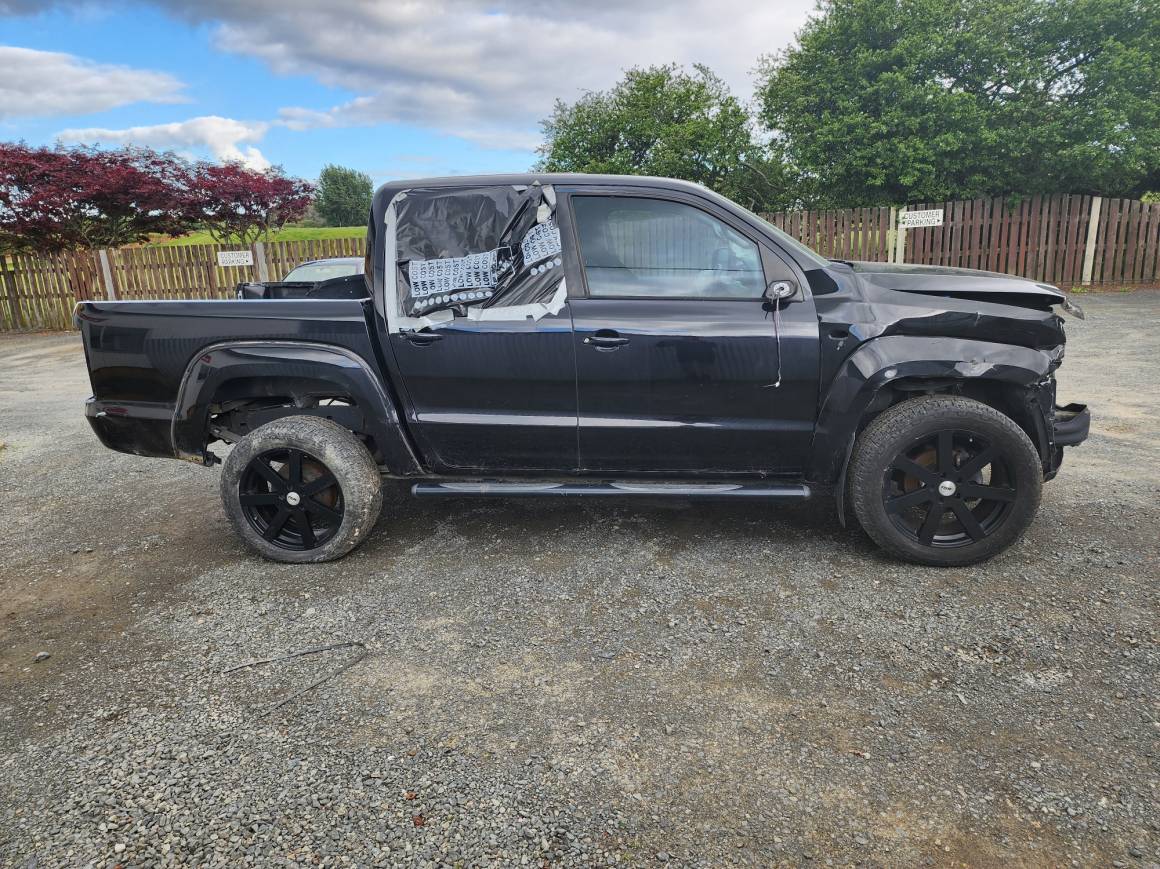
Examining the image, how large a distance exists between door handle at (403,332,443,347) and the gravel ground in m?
1.12

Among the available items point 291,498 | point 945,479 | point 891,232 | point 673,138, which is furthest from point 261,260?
point 945,479

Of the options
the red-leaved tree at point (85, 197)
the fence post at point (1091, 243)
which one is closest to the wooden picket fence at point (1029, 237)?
the fence post at point (1091, 243)

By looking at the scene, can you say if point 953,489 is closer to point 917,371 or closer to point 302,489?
point 917,371

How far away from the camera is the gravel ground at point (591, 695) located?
6.77 feet

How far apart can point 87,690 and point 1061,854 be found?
3.24 m

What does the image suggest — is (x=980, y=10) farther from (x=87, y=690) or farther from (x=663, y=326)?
(x=87, y=690)

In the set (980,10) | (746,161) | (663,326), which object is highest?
(980,10)

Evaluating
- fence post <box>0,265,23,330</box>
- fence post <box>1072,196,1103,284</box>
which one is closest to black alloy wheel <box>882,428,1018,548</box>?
fence post <box>1072,196,1103,284</box>

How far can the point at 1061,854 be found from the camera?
1.93m

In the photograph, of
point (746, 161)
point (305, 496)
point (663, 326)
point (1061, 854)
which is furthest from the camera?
point (746, 161)

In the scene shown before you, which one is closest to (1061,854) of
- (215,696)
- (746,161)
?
(215,696)

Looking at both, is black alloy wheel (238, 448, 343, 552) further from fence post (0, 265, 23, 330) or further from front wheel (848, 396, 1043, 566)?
fence post (0, 265, 23, 330)

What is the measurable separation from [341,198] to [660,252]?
41.0 m

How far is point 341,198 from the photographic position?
133 ft
